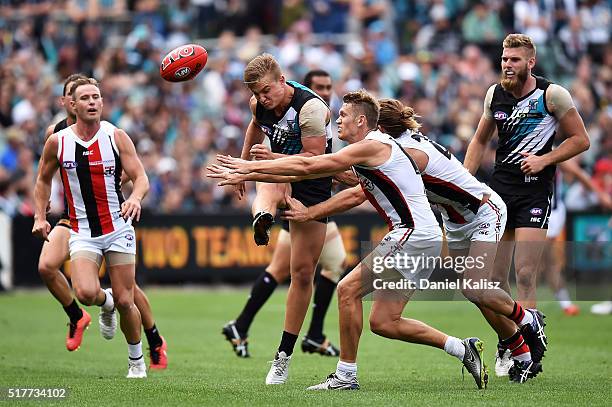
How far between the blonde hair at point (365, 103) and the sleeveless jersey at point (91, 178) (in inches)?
95.0

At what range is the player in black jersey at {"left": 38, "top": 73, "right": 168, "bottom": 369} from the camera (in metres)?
11.0

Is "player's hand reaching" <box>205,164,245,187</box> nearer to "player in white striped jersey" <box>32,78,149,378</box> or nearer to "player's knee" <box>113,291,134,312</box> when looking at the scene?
"player in white striped jersey" <box>32,78,149,378</box>

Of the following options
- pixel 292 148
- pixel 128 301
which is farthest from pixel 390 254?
pixel 128 301

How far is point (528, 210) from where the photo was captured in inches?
404

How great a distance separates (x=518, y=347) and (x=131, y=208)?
3.46 metres

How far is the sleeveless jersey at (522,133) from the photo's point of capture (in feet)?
33.6

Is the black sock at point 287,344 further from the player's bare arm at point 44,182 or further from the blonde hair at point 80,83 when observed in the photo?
the blonde hair at point 80,83

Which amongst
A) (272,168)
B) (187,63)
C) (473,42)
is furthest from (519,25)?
(272,168)

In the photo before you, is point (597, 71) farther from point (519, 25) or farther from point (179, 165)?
point (179, 165)

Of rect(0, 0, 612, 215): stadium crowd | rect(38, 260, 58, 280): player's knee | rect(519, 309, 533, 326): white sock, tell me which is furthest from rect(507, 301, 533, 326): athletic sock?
rect(0, 0, 612, 215): stadium crowd

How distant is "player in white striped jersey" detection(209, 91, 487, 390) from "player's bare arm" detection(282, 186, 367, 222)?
1.25ft

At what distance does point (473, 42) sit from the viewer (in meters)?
25.6

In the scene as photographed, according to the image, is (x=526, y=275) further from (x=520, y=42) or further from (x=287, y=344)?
(x=287, y=344)

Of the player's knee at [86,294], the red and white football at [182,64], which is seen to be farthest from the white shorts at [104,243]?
the red and white football at [182,64]
